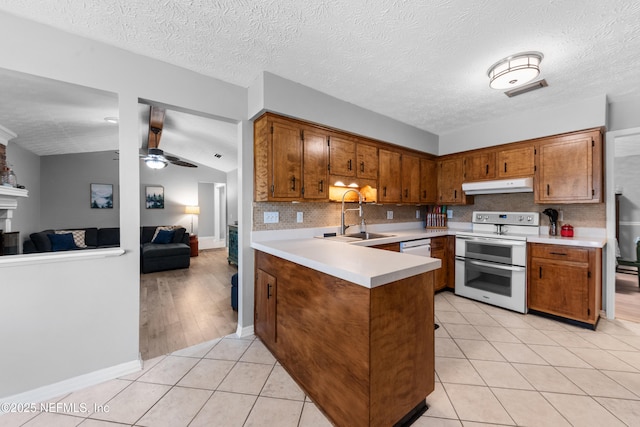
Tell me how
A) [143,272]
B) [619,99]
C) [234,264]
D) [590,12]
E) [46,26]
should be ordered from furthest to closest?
1. [234,264]
2. [143,272]
3. [619,99]
4. [46,26]
5. [590,12]

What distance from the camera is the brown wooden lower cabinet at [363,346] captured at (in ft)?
3.94

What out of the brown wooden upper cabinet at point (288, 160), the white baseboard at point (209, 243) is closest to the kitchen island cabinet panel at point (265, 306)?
the brown wooden upper cabinet at point (288, 160)

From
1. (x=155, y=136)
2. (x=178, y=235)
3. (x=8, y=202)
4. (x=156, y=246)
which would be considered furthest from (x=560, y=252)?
(x=178, y=235)

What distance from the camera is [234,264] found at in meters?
5.63

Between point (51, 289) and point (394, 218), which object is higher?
point (394, 218)

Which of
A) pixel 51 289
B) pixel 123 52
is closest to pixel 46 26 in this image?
pixel 123 52

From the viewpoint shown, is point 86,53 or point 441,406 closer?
point 441,406

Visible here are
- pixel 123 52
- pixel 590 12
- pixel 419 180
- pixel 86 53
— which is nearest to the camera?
pixel 590 12

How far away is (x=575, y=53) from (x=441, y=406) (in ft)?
9.10

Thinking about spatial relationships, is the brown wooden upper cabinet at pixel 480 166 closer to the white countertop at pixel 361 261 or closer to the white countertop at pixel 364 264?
the white countertop at pixel 361 261

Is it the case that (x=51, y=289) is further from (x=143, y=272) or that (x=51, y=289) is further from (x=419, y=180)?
(x=419, y=180)

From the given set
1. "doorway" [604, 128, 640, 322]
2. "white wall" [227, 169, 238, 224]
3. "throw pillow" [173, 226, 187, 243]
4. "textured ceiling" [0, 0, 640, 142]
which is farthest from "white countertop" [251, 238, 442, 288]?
"white wall" [227, 169, 238, 224]

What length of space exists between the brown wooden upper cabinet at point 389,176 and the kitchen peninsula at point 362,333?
174cm

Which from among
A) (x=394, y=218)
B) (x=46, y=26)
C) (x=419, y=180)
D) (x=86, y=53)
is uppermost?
(x=46, y=26)
